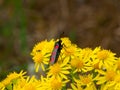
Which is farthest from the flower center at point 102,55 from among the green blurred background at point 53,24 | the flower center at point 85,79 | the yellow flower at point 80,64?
the green blurred background at point 53,24

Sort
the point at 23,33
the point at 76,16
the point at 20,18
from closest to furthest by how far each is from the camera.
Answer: the point at 23,33 < the point at 20,18 < the point at 76,16

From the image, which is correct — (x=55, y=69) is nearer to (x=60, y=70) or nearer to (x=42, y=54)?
(x=60, y=70)

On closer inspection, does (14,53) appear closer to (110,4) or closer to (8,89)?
(110,4)

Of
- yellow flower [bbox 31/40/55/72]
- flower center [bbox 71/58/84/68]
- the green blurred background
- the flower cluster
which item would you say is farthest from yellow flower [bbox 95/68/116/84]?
the green blurred background

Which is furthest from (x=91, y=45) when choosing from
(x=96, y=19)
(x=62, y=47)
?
(x=62, y=47)

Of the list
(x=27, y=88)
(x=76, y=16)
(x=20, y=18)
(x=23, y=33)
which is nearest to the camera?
(x=27, y=88)

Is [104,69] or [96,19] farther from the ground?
[96,19]

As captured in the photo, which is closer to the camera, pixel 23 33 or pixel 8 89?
pixel 8 89

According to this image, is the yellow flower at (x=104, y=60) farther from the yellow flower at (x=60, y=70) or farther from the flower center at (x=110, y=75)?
the yellow flower at (x=60, y=70)
